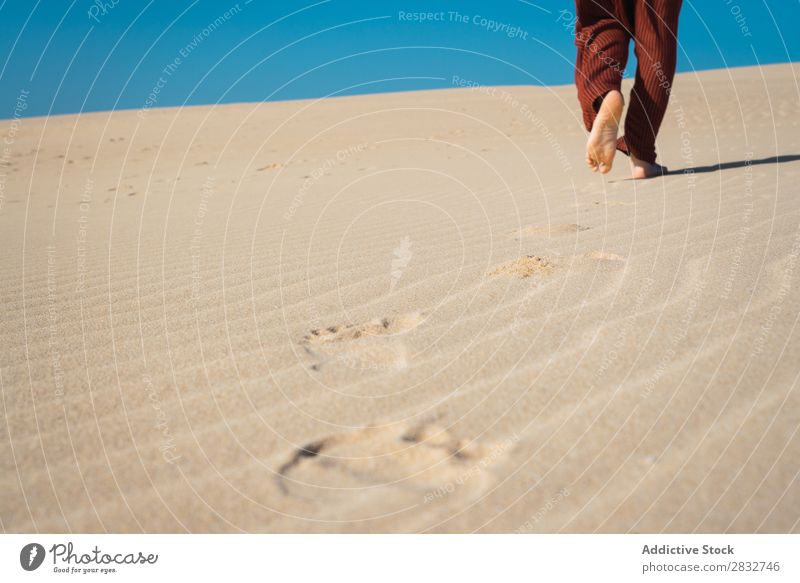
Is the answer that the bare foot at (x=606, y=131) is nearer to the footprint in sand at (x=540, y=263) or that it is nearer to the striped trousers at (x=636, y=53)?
the striped trousers at (x=636, y=53)

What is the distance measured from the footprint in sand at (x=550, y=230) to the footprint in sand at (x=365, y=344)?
110 cm

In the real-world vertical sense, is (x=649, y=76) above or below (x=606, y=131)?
above

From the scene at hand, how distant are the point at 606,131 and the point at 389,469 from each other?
2.78 metres

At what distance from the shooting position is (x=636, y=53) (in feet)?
13.0

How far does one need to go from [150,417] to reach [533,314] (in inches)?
46.5

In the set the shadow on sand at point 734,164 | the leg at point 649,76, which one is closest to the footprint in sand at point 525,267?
the leg at point 649,76

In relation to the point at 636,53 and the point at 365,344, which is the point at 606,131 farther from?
the point at 365,344

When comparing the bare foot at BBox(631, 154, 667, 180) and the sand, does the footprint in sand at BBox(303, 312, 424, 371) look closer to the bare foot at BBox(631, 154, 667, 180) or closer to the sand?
the sand

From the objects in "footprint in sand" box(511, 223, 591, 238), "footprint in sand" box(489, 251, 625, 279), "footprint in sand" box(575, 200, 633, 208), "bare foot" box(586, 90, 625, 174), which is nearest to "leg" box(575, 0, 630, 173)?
"bare foot" box(586, 90, 625, 174)

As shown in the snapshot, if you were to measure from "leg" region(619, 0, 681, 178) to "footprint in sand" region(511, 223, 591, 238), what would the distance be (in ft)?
4.42

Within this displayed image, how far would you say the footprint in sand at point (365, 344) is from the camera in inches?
72.0

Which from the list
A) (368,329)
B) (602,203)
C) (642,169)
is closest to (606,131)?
(602,203)

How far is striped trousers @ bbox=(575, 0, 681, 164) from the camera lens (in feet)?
12.3
